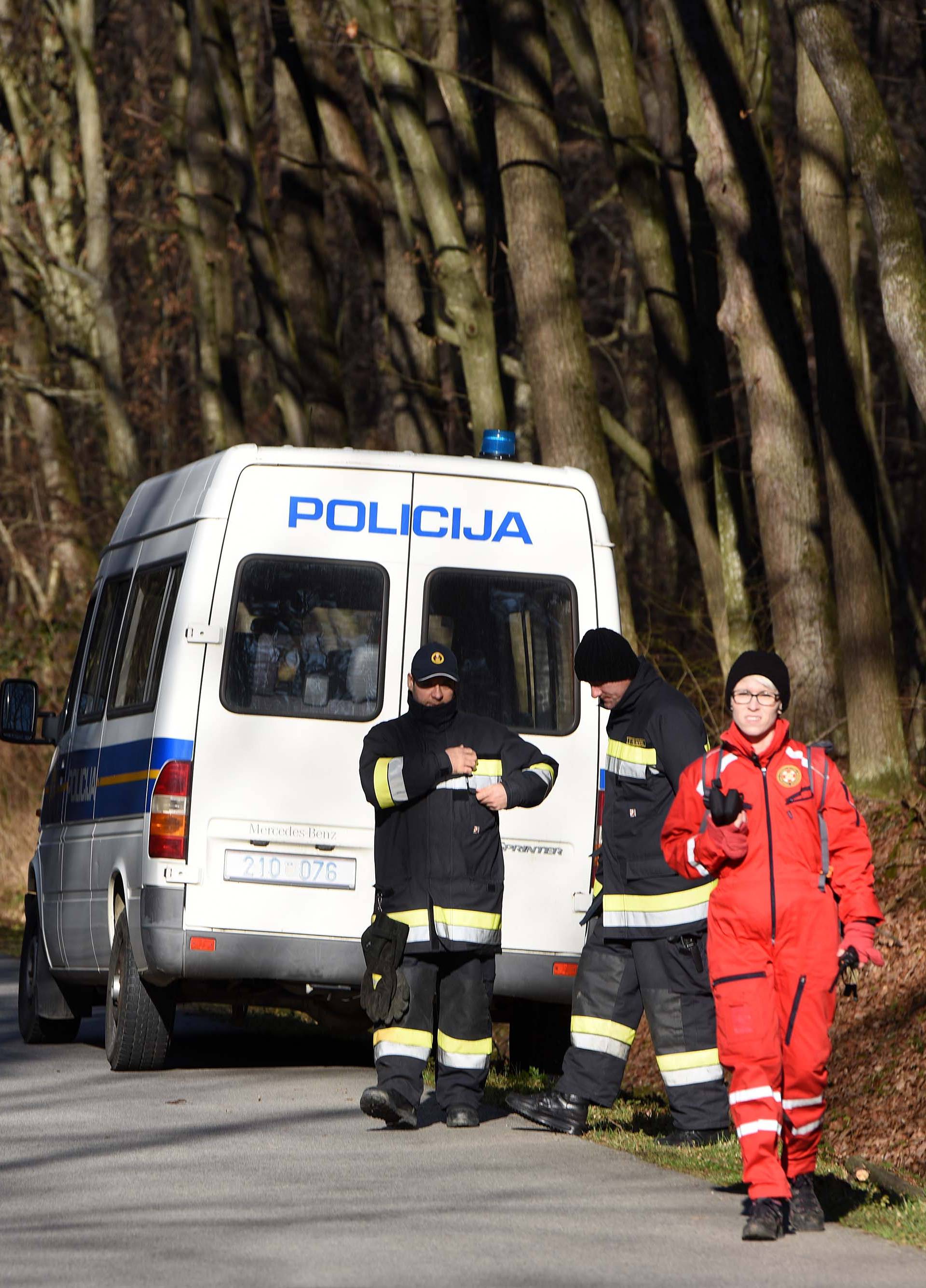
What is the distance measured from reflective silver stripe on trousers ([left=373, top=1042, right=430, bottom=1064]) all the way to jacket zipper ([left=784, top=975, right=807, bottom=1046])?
2.06 meters

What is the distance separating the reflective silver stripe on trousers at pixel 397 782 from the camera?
7.81 m

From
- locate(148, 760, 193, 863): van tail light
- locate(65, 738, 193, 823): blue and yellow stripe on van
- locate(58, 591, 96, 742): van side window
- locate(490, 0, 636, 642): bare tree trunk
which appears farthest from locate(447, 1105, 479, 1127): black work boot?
locate(490, 0, 636, 642): bare tree trunk

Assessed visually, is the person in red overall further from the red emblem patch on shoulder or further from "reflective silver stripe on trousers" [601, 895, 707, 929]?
"reflective silver stripe on trousers" [601, 895, 707, 929]

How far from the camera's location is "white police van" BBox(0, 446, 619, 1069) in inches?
340

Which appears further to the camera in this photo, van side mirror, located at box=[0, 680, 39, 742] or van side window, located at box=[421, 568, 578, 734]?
van side mirror, located at box=[0, 680, 39, 742]

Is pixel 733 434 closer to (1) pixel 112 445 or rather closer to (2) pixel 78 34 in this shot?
(1) pixel 112 445

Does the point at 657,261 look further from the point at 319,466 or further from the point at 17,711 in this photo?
the point at 319,466

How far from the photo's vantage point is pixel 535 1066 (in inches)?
379

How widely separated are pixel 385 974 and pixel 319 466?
217 cm

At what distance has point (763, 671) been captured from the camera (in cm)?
615

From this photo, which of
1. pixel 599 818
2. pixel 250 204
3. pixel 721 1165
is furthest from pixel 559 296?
pixel 250 204

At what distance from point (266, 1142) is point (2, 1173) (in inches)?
38.3

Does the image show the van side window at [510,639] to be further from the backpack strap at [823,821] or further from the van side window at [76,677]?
the backpack strap at [823,821]

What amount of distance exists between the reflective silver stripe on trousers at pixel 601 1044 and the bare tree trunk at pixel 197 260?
45.9 feet
